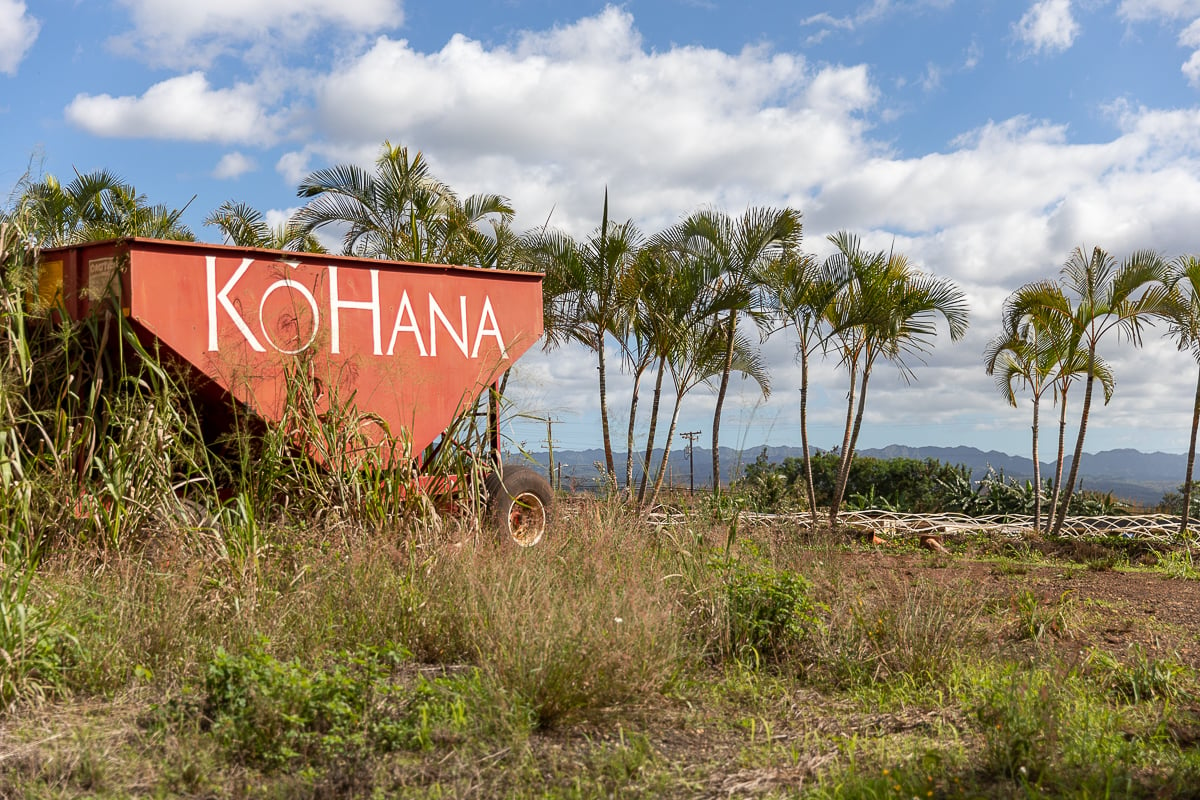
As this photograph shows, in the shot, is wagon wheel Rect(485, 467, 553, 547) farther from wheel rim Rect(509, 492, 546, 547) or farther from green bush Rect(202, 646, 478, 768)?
green bush Rect(202, 646, 478, 768)

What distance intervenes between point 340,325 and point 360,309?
0.21 m

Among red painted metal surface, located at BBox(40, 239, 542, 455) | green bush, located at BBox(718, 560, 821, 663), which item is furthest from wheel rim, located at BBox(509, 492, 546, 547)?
green bush, located at BBox(718, 560, 821, 663)

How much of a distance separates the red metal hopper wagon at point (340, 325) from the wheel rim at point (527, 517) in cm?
1

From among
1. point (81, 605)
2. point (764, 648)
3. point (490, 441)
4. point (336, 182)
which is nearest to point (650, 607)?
point (764, 648)

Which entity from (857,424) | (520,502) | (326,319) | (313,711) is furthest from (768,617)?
(857,424)

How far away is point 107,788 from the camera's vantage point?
3.44 meters

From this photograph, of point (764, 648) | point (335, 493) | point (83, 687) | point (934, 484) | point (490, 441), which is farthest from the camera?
point (934, 484)

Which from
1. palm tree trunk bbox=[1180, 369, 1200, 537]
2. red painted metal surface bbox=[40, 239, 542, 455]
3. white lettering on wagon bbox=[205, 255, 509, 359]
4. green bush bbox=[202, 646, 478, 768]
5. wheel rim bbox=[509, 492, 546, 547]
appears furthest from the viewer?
palm tree trunk bbox=[1180, 369, 1200, 537]

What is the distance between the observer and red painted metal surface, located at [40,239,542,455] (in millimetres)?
A: 6250

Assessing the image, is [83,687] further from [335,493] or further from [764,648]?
[764,648]

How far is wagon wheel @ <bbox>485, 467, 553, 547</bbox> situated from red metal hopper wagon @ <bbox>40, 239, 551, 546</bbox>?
1cm

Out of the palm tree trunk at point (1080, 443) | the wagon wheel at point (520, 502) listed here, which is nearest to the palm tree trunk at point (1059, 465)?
the palm tree trunk at point (1080, 443)

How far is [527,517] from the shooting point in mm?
8125

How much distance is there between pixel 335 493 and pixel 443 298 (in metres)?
2.21
